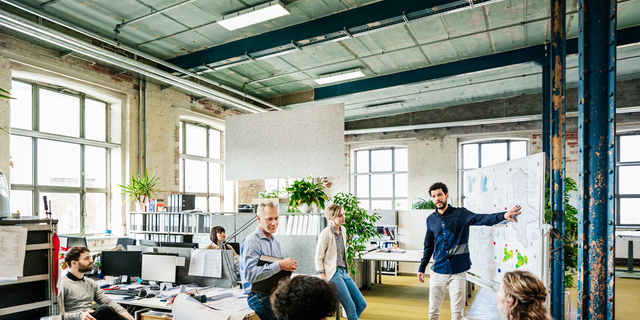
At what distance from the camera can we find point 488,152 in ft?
38.8

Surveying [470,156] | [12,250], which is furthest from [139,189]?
[470,156]

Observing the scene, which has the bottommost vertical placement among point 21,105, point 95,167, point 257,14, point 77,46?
point 95,167

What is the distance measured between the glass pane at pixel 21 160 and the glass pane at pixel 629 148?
12963 millimetres

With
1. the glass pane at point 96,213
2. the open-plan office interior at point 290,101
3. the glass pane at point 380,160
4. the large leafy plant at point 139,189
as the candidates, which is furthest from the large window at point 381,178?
the glass pane at point 96,213

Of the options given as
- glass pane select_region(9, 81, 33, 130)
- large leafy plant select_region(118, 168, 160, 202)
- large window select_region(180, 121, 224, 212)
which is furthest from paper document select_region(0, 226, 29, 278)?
large window select_region(180, 121, 224, 212)

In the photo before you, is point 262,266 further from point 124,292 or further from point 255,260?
point 124,292

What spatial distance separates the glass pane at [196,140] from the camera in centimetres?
989

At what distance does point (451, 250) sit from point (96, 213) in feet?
22.2

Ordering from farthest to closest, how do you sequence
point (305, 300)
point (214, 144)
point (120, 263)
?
point (214, 144)
point (120, 263)
point (305, 300)

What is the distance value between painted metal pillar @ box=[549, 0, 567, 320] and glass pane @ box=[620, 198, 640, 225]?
7923 millimetres

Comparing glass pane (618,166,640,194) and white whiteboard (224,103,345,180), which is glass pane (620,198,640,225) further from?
white whiteboard (224,103,345,180)

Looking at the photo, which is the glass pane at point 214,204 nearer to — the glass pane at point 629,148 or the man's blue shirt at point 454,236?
the man's blue shirt at point 454,236

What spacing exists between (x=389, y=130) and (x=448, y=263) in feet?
29.0

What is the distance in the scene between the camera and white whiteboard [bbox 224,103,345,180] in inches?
261
